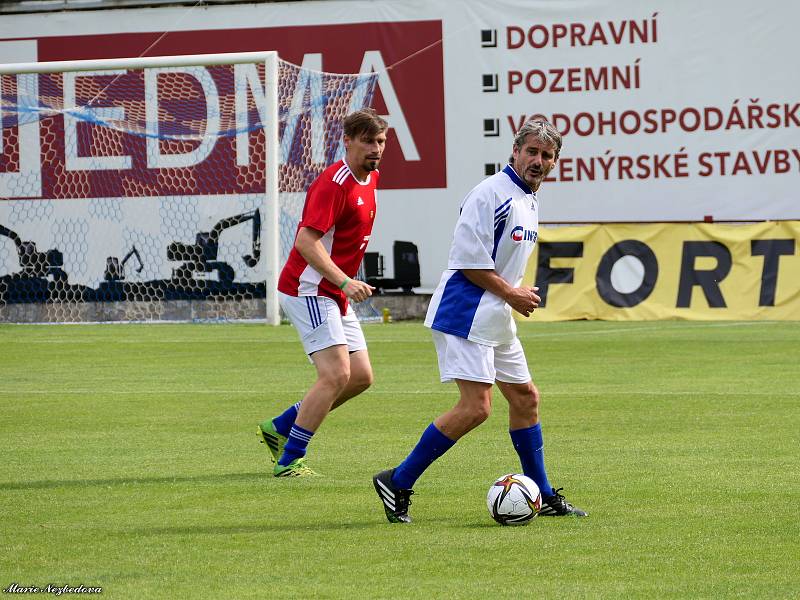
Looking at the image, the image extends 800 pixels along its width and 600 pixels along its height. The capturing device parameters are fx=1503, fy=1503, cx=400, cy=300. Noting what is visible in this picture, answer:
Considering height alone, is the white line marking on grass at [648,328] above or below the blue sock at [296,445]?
below

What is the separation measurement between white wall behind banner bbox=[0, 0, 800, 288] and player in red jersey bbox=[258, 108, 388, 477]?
52.7 feet

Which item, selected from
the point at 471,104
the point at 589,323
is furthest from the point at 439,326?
the point at 471,104

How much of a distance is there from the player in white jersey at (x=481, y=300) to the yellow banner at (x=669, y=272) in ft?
53.4

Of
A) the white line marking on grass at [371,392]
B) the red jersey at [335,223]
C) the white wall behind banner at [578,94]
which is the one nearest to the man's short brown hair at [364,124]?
the red jersey at [335,223]

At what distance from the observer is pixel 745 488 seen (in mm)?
8156

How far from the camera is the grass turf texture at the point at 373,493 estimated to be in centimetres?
602

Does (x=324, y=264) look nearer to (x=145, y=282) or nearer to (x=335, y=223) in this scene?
(x=335, y=223)

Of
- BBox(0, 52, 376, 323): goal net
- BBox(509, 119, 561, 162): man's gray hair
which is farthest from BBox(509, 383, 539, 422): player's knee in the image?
BBox(0, 52, 376, 323): goal net

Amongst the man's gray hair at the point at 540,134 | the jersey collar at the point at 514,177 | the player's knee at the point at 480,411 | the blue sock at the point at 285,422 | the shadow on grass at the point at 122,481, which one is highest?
the man's gray hair at the point at 540,134

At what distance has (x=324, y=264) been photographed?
28.3ft

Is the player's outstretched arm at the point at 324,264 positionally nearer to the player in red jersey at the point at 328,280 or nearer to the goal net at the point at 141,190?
the player in red jersey at the point at 328,280

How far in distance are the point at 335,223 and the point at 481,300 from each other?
1833 mm

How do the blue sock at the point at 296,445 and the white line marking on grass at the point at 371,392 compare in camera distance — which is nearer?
the blue sock at the point at 296,445

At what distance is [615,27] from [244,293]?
25.1 feet
